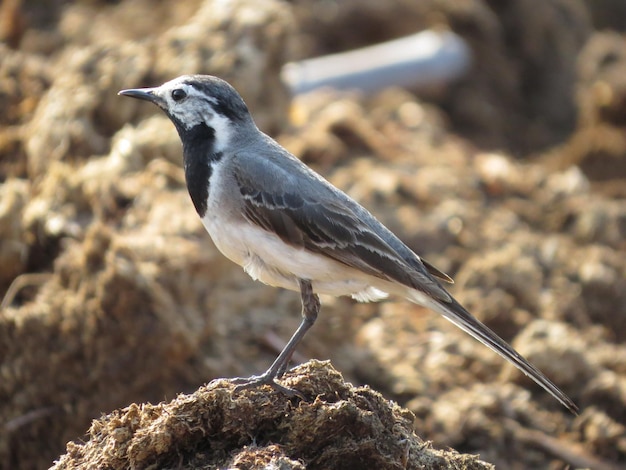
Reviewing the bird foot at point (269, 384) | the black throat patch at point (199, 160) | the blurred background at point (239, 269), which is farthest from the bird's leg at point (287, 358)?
the blurred background at point (239, 269)

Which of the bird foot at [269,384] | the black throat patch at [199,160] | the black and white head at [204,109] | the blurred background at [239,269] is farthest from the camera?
the blurred background at [239,269]

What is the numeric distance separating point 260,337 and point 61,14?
7459mm

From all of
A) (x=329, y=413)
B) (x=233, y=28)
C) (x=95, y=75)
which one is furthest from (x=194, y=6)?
(x=329, y=413)

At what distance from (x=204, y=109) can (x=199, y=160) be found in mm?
371

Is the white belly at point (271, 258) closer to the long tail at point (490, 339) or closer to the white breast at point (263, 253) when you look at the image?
the white breast at point (263, 253)

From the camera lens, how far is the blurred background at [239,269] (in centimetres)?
812

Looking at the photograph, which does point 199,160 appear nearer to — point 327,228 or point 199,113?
point 199,113

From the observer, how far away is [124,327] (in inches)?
318

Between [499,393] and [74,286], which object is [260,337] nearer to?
[74,286]

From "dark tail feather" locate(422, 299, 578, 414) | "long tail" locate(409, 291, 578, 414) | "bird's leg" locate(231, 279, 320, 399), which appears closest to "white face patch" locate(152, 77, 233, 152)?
"bird's leg" locate(231, 279, 320, 399)

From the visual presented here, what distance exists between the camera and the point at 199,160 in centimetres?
666

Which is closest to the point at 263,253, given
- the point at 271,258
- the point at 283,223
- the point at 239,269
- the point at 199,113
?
the point at 271,258

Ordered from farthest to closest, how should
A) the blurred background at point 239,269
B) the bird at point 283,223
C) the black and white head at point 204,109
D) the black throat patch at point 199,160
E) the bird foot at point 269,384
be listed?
the blurred background at point 239,269, the black and white head at point 204,109, the black throat patch at point 199,160, the bird at point 283,223, the bird foot at point 269,384

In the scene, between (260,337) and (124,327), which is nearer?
(124,327)
